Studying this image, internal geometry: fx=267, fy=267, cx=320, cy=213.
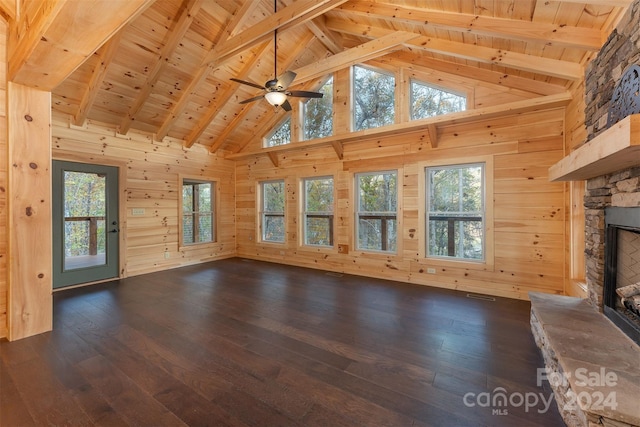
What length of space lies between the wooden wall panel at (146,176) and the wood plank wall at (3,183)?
1951 mm

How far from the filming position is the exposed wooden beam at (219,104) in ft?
14.9

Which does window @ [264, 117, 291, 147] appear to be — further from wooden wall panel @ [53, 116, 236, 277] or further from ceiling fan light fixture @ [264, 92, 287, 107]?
ceiling fan light fixture @ [264, 92, 287, 107]

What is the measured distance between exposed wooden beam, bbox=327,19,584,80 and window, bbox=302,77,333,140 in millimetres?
1683

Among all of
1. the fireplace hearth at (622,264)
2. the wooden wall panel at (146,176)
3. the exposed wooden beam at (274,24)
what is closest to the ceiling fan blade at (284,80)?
the exposed wooden beam at (274,24)

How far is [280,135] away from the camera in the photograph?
20.6 feet

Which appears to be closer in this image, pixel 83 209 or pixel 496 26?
pixel 496 26

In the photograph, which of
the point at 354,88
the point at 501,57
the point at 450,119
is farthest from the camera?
the point at 354,88

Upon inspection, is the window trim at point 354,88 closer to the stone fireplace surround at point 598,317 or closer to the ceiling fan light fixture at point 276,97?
the ceiling fan light fixture at point 276,97

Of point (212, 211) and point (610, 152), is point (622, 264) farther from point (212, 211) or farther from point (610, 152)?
point (212, 211)

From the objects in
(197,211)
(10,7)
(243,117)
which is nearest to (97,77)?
(10,7)

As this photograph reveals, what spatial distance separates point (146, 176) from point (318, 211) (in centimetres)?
352

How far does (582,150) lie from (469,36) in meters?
2.12

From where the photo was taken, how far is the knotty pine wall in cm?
364

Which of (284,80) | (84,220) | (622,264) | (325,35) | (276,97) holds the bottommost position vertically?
(622,264)
